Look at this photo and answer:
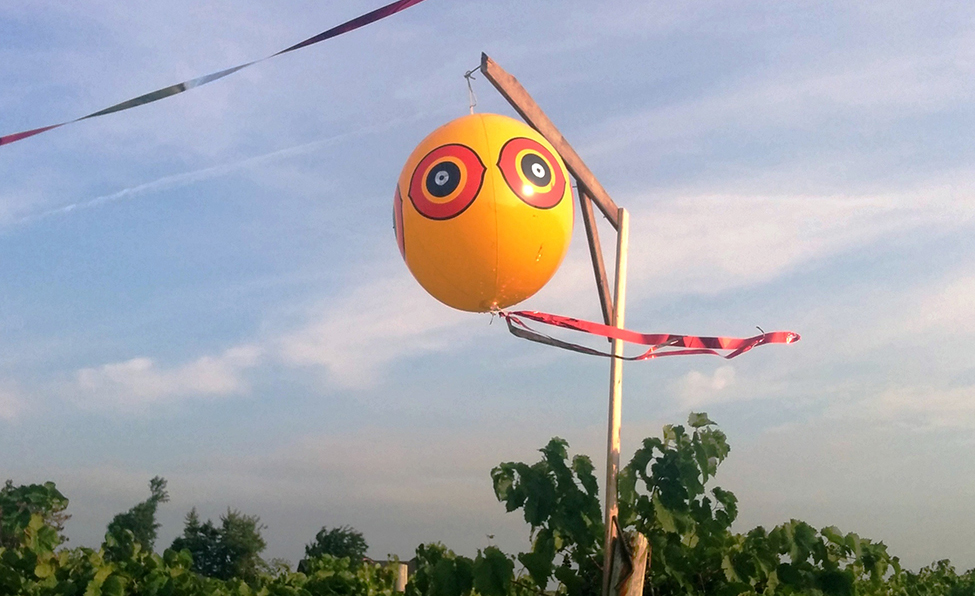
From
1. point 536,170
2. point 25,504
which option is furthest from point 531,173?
point 25,504

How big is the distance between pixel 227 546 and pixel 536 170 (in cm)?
927

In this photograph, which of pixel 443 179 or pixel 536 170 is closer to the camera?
pixel 443 179

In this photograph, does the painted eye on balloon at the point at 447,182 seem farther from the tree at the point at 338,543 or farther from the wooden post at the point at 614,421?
the tree at the point at 338,543

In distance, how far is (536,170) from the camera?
475 cm

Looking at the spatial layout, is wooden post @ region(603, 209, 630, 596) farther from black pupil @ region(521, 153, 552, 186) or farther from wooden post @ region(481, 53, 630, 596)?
black pupil @ region(521, 153, 552, 186)

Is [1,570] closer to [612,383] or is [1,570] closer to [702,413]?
[612,383]


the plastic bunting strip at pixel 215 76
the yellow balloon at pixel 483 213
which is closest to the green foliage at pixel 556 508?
the yellow balloon at pixel 483 213

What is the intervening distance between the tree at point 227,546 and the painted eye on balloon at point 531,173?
8.91 m

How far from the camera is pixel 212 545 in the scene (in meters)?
12.5

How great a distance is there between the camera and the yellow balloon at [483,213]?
4.54 metres

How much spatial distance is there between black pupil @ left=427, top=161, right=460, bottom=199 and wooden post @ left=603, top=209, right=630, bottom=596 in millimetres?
1549

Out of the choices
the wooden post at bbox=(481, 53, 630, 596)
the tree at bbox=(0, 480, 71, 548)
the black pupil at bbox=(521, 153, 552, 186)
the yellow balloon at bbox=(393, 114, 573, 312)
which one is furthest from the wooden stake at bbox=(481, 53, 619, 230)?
the tree at bbox=(0, 480, 71, 548)

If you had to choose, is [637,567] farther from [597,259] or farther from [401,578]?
[401,578]

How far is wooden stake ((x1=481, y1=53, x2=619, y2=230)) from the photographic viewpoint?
5.11 m
